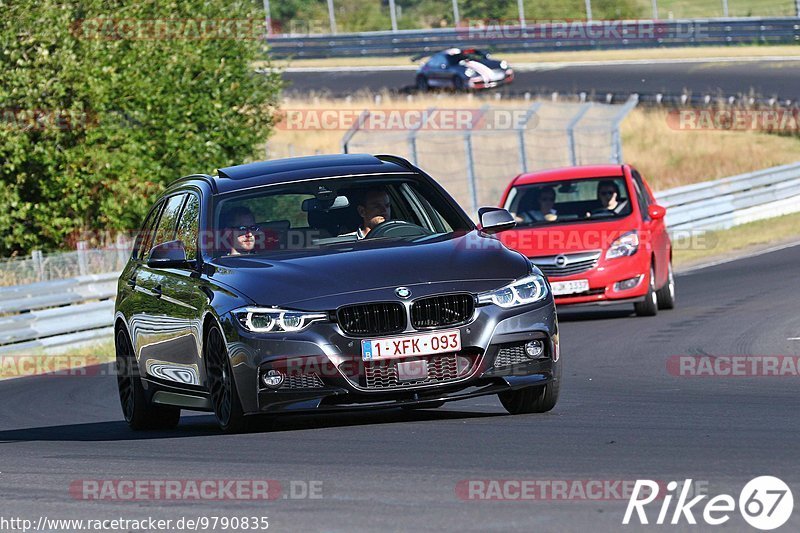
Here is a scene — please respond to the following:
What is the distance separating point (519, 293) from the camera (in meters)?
8.83

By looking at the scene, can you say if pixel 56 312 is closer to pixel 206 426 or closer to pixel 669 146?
pixel 206 426

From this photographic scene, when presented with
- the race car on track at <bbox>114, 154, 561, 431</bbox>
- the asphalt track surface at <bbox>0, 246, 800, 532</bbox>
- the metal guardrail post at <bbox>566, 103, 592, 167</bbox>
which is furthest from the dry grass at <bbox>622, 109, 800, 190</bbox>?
the race car on track at <bbox>114, 154, 561, 431</bbox>

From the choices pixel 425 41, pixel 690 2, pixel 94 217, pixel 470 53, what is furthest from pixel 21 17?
pixel 690 2

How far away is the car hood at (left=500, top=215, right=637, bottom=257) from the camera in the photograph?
693 inches

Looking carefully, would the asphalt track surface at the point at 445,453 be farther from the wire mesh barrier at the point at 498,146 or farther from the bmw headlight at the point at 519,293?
the wire mesh barrier at the point at 498,146

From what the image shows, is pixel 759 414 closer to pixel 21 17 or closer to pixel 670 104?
pixel 21 17

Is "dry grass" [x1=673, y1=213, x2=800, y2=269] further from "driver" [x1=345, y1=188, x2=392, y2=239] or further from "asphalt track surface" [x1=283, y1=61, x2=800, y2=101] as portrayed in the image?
"asphalt track surface" [x1=283, y1=61, x2=800, y2=101]

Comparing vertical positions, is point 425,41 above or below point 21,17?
below

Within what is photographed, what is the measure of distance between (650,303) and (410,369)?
945 cm

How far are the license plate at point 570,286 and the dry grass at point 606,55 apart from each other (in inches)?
1375

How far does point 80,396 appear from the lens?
14281mm

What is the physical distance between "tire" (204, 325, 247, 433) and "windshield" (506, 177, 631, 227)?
9332mm

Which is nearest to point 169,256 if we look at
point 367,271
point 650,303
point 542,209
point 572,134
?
point 367,271

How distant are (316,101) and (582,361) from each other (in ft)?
116
